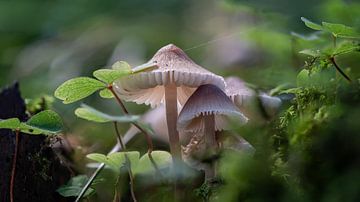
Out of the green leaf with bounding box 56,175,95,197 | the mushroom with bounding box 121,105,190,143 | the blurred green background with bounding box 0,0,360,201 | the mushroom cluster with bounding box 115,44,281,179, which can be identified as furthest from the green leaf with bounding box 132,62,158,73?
the blurred green background with bounding box 0,0,360,201

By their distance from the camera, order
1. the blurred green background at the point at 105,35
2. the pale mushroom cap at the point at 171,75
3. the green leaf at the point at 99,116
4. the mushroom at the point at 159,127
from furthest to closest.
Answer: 1. the blurred green background at the point at 105,35
2. the mushroom at the point at 159,127
3. the pale mushroom cap at the point at 171,75
4. the green leaf at the point at 99,116

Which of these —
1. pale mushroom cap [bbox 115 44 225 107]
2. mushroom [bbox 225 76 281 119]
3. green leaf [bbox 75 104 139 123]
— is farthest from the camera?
mushroom [bbox 225 76 281 119]

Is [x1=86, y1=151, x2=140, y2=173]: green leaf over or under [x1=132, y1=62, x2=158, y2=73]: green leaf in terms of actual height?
under

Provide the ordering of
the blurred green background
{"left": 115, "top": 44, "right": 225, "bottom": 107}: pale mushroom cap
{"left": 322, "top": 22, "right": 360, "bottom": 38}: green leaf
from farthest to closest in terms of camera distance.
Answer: the blurred green background
{"left": 115, "top": 44, "right": 225, "bottom": 107}: pale mushroom cap
{"left": 322, "top": 22, "right": 360, "bottom": 38}: green leaf

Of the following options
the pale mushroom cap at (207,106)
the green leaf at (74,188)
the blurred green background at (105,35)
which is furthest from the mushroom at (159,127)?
the blurred green background at (105,35)

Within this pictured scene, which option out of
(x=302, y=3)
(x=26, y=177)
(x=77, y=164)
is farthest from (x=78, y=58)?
(x=26, y=177)

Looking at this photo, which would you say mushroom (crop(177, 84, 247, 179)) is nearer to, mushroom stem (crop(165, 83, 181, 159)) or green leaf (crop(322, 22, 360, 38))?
mushroom stem (crop(165, 83, 181, 159))

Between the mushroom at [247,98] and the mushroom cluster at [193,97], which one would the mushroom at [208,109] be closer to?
the mushroom cluster at [193,97]
